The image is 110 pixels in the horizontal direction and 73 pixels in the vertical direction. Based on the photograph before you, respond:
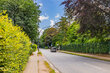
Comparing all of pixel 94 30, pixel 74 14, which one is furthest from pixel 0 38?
pixel 94 30

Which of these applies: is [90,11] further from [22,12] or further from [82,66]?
[22,12]

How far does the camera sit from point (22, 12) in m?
14.4

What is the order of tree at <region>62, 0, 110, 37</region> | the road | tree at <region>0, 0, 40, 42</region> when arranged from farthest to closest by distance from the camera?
tree at <region>62, 0, 110, 37</region> → tree at <region>0, 0, 40, 42</region> → the road

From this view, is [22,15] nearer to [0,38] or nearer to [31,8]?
[31,8]

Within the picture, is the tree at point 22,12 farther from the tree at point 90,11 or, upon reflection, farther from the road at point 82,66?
the road at point 82,66

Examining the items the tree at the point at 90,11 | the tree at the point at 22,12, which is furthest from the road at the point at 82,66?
the tree at the point at 22,12

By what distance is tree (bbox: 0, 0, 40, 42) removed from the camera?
43.2ft

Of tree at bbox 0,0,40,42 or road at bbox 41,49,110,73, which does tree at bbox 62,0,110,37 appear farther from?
road at bbox 41,49,110,73

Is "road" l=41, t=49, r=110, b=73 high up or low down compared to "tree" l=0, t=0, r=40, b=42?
down

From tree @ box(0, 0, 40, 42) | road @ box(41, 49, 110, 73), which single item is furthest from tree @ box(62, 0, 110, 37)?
road @ box(41, 49, 110, 73)

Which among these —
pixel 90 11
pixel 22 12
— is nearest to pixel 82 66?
pixel 90 11

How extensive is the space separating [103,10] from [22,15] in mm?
10299

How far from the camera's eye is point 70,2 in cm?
1636

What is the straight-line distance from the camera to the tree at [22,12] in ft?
43.2
